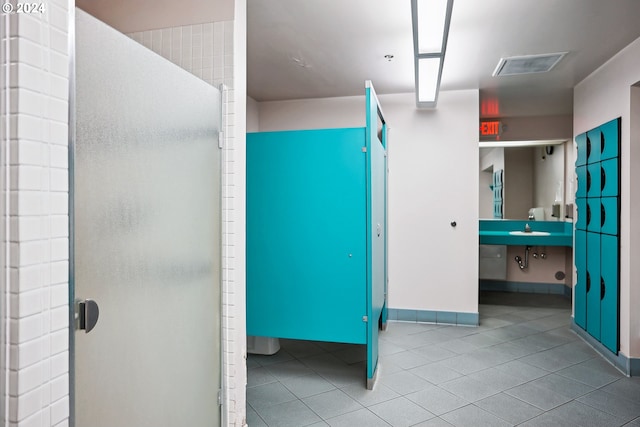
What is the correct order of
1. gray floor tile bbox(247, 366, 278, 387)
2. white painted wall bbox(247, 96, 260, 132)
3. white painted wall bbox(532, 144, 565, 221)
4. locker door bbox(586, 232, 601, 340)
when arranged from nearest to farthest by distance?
gray floor tile bbox(247, 366, 278, 387) → locker door bbox(586, 232, 601, 340) → white painted wall bbox(247, 96, 260, 132) → white painted wall bbox(532, 144, 565, 221)

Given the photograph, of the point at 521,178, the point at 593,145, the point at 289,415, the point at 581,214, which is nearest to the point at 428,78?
the point at 593,145

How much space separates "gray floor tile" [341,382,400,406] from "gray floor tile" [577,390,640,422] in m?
1.17

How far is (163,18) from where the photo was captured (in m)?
1.88

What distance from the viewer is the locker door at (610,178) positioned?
118 inches

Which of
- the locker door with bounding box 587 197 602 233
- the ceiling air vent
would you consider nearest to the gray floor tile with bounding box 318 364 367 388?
the locker door with bounding box 587 197 602 233

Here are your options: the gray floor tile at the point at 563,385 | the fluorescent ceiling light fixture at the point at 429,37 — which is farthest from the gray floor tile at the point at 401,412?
the fluorescent ceiling light fixture at the point at 429,37

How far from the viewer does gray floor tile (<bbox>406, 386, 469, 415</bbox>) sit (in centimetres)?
239

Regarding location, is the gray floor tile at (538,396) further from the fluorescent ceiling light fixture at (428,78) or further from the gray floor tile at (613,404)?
the fluorescent ceiling light fixture at (428,78)

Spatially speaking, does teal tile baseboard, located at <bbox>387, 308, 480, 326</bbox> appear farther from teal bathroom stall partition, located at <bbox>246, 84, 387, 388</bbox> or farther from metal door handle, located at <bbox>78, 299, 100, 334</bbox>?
metal door handle, located at <bbox>78, 299, 100, 334</bbox>

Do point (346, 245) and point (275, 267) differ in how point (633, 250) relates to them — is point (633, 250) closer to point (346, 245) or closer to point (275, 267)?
point (346, 245)

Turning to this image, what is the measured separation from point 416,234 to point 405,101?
4.53 feet

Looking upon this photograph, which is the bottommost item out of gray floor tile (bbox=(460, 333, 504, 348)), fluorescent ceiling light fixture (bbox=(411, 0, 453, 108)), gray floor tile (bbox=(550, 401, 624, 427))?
gray floor tile (bbox=(550, 401, 624, 427))

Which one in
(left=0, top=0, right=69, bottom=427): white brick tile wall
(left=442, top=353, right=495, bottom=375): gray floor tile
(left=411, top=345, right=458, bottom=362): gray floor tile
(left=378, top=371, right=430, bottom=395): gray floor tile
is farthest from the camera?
(left=411, top=345, right=458, bottom=362): gray floor tile

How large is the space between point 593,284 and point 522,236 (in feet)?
4.83
